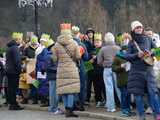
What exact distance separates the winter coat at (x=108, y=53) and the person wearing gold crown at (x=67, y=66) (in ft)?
2.33

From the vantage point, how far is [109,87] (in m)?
14.1

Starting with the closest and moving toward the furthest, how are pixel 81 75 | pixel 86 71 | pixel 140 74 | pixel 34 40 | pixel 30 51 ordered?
pixel 140 74 → pixel 81 75 → pixel 86 71 → pixel 34 40 → pixel 30 51

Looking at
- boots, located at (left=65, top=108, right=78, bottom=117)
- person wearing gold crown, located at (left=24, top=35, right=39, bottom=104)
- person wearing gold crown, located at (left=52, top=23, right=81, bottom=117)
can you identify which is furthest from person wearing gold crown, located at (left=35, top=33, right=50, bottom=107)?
boots, located at (left=65, top=108, right=78, bottom=117)

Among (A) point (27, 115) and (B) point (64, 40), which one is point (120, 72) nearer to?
(B) point (64, 40)

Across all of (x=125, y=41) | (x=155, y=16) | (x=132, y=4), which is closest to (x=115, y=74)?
(x=125, y=41)

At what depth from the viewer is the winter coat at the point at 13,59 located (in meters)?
15.7

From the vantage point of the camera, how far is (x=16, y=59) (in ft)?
51.5

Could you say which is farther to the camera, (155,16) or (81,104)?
(155,16)

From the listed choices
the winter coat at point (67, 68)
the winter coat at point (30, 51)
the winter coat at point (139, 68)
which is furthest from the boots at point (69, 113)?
the winter coat at point (30, 51)

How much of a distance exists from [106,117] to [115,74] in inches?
46.7

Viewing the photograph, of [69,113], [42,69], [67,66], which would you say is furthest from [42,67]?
[69,113]

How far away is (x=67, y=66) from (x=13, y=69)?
2.62 meters

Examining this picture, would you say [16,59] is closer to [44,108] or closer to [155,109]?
[44,108]

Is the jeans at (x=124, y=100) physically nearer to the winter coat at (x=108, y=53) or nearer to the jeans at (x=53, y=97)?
the winter coat at (x=108, y=53)
